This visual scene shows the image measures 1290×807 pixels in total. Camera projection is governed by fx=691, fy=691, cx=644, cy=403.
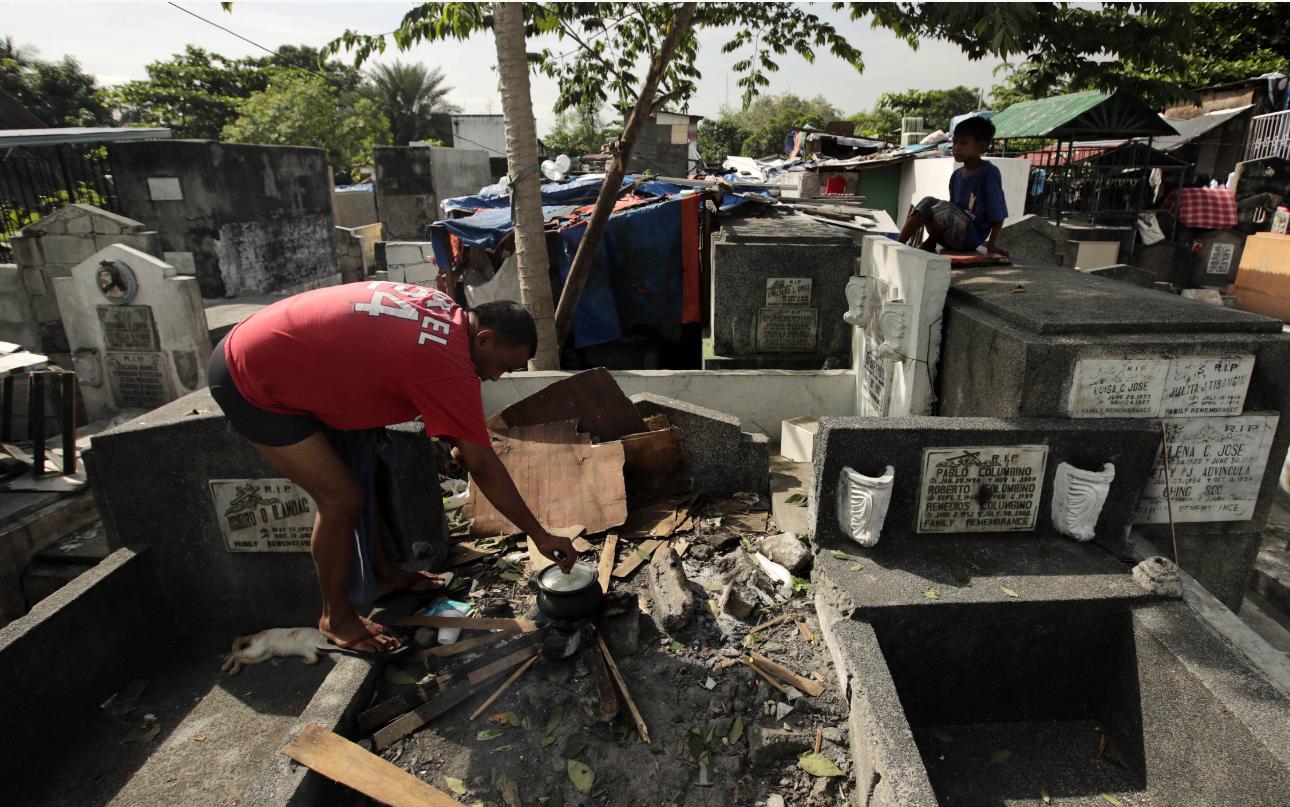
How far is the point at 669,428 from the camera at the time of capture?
4648mm

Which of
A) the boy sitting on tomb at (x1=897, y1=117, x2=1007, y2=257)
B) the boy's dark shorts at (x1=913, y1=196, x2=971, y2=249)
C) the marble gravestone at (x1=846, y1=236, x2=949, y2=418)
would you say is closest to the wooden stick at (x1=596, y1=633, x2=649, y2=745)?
the marble gravestone at (x1=846, y1=236, x2=949, y2=418)

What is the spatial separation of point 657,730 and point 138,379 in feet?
24.3

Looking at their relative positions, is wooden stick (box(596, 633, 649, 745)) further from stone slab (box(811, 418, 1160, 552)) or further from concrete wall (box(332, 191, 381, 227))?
concrete wall (box(332, 191, 381, 227))

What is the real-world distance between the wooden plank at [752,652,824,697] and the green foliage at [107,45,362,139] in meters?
34.5

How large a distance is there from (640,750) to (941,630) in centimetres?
143

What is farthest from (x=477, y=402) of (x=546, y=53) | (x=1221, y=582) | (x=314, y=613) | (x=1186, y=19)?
(x=546, y=53)

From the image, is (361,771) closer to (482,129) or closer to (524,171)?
(524,171)

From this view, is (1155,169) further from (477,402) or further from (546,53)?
(477,402)

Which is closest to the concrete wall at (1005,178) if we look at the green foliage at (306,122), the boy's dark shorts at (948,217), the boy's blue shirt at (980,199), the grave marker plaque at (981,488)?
the boy's blue shirt at (980,199)

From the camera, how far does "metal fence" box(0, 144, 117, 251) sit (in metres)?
10.8

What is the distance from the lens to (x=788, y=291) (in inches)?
263

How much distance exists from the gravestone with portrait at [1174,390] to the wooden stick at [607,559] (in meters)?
2.18

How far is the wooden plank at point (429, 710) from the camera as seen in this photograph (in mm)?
2783

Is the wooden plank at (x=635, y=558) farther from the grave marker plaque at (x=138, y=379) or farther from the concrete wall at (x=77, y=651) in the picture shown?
the grave marker plaque at (x=138, y=379)
